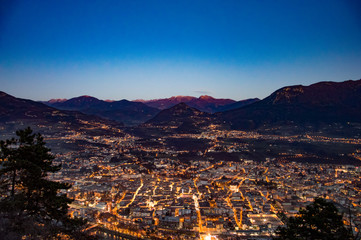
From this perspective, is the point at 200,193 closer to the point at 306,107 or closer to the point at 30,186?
the point at 30,186

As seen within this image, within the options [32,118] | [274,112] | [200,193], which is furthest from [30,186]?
[274,112]

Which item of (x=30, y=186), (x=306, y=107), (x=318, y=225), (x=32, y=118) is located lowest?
(x=318, y=225)

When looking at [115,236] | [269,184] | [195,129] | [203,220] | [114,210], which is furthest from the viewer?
[195,129]

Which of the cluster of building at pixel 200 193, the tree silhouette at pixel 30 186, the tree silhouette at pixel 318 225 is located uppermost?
the tree silhouette at pixel 30 186

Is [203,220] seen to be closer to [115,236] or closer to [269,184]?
[115,236]

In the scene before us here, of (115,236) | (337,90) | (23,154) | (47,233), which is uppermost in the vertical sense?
(337,90)

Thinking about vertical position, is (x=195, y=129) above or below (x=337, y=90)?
below

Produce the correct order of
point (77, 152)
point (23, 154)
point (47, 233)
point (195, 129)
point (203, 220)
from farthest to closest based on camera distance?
1. point (195, 129)
2. point (77, 152)
3. point (203, 220)
4. point (23, 154)
5. point (47, 233)

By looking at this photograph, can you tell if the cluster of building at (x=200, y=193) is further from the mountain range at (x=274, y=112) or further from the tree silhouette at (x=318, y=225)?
the mountain range at (x=274, y=112)

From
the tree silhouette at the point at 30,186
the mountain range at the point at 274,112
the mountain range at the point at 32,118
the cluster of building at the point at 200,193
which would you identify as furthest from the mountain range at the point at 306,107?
the tree silhouette at the point at 30,186

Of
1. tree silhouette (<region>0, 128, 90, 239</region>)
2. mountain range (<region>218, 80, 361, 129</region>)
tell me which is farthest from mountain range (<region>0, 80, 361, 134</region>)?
tree silhouette (<region>0, 128, 90, 239</region>)

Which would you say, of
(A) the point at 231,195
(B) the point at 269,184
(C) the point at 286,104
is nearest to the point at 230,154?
(B) the point at 269,184
